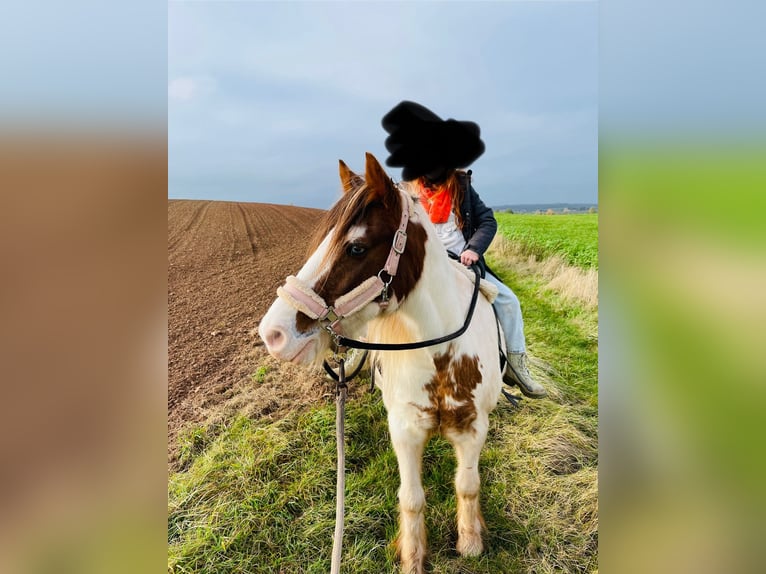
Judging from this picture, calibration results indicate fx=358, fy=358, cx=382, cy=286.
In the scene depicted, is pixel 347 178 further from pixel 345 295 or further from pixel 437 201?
pixel 437 201

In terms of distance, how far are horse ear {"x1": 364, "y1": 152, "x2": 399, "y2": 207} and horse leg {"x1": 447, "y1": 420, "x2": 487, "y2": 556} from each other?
1645 millimetres

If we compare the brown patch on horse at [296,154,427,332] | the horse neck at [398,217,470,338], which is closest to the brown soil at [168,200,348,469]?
the brown patch on horse at [296,154,427,332]

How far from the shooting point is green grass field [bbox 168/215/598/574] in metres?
2.83

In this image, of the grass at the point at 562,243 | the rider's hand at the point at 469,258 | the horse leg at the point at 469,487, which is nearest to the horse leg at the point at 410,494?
the horse leg at the point at 469,487

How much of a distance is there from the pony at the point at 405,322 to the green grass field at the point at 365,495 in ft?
1.02

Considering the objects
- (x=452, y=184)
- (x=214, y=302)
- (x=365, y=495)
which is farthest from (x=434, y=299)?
(x=214, y=302)

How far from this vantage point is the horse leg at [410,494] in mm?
2457

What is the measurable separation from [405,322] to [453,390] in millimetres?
578

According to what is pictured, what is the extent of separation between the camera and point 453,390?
2.31 m

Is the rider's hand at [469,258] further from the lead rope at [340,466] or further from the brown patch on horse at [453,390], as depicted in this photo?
the lead rope at [340,466]

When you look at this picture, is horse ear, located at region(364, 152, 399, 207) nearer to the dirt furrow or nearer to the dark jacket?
the dirt furrow
